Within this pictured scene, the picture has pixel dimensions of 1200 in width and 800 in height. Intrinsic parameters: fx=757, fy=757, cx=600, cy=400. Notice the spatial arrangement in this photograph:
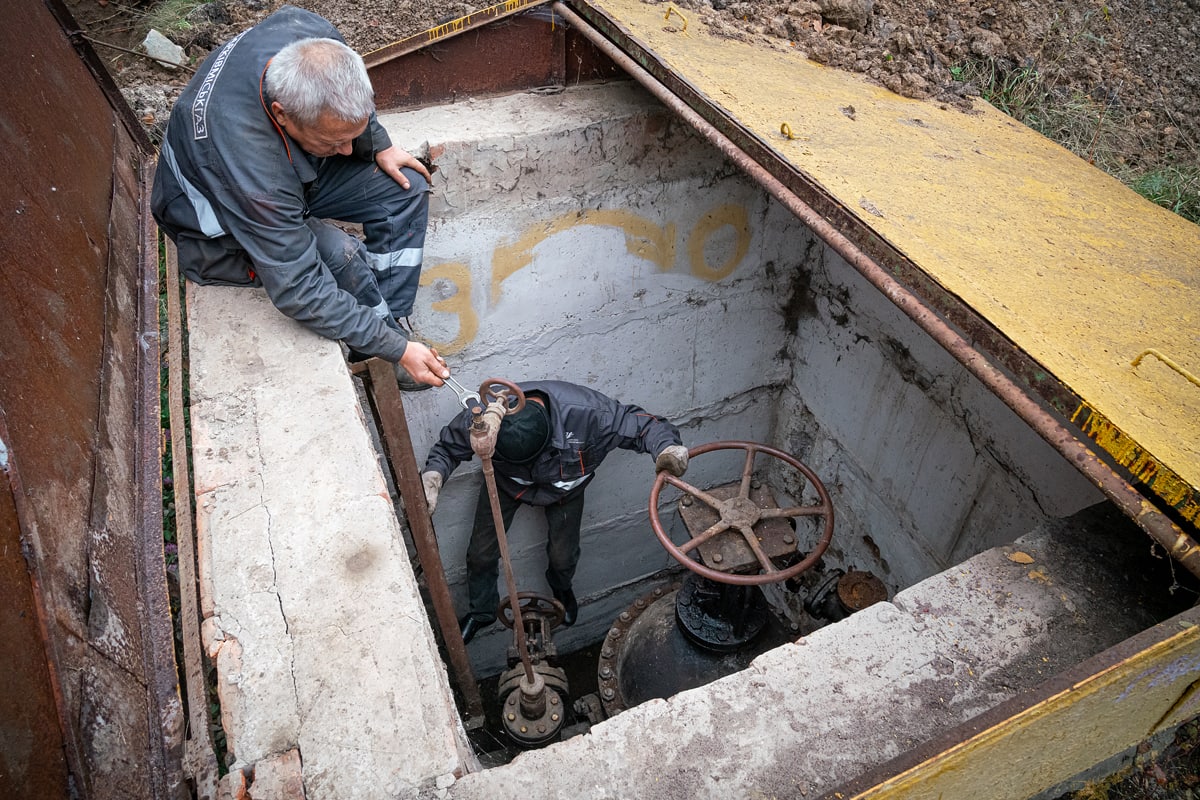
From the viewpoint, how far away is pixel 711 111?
3041mm

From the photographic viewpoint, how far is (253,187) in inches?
94.8

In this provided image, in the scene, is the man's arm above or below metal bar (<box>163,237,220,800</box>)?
below

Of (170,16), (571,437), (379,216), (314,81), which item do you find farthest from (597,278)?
(170,16)

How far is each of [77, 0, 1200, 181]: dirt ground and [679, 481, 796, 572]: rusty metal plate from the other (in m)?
2.12

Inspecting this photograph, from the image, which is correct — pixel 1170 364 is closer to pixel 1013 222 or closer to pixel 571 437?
pixel 1013 222

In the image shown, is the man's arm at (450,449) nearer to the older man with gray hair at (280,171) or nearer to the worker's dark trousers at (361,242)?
the worker's dark trousers at (361,242)

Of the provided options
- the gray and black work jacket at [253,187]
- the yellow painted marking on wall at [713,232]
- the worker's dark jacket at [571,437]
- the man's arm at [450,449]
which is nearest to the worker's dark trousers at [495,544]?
the worker's dark jacket at [571,437]

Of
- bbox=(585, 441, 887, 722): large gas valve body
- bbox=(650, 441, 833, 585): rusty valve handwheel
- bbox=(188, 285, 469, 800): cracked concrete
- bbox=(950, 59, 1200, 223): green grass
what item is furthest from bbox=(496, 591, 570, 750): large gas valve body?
A: bbox=(950, 59, 1200, 223): green grass

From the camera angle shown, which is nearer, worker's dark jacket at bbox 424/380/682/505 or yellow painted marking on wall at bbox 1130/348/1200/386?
yellow painted marking on wall at bbox 1130/348/1200/386

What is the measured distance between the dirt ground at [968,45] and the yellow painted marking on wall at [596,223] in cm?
117

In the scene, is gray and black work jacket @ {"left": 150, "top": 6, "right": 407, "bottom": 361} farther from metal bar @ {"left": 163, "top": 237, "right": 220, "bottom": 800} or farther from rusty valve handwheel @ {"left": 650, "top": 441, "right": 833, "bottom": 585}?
rusty valve handwheel @ {"left": 650, "top": 441, "right": 833, "bottom": 585}

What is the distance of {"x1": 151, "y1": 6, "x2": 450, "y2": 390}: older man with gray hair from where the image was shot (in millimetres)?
2375

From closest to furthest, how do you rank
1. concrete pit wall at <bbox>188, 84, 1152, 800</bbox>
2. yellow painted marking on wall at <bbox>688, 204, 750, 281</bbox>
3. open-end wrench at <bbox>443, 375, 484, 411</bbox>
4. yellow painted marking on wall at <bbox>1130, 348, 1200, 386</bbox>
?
1. concrete pit wall at <bbox>188, 84, 1152, 800</bbox>
2. yellow painted marking on wall at <bbox>1130, 348, 1200, 386</bbox>
3. open-end wrench at <bbox>443, 375, 484, 411</bbox>
4. yellow painted marking on wall at <bbox>688, 204, 750, 281</bbox>

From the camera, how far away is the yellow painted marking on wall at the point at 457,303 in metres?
4.20
